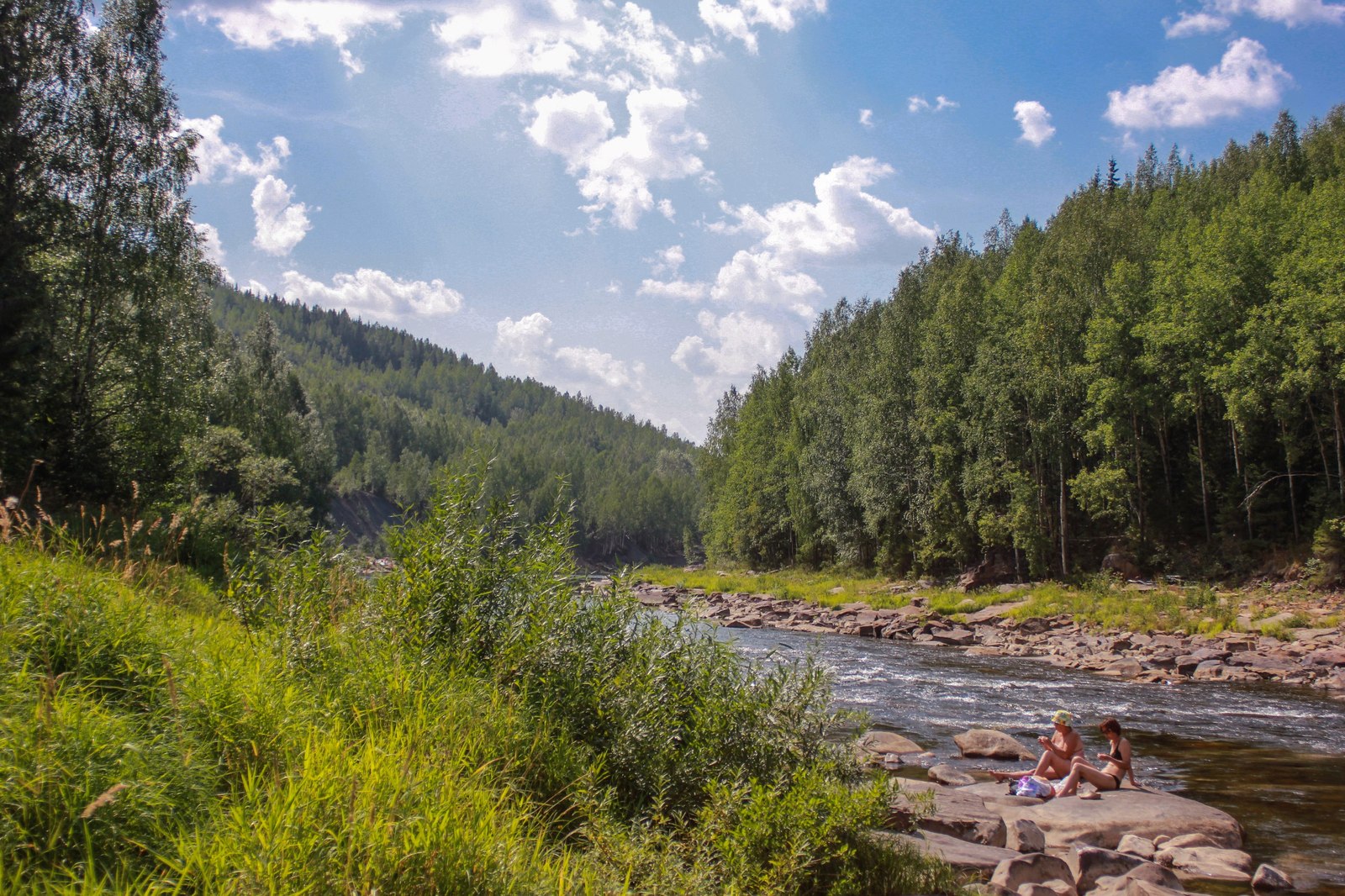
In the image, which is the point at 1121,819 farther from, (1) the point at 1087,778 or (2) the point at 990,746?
(2) the point at 990,746

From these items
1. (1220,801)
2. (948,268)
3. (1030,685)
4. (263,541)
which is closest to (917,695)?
(1030,685)

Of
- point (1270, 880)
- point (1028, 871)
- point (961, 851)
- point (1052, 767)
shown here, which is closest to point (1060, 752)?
point (1052, 767)

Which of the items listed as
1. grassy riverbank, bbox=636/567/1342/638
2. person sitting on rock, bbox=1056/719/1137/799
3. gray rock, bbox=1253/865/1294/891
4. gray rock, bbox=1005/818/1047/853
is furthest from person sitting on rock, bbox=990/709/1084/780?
grassy riverbank, bbox=636/567/1342/638

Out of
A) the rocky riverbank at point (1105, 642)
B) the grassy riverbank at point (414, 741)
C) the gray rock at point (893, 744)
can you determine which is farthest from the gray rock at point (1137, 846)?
the rocky riverbank at point (1105, 642)

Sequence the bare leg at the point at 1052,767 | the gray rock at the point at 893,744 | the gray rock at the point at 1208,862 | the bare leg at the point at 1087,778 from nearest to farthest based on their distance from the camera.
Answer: the gray rock at the point at 1208,862 → the bare leg at the point at 1087,778 → the bare leg at the point at 1052,767 → the gray rock at the point at 893,744

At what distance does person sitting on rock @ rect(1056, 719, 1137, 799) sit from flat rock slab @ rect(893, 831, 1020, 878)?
11.1 feet

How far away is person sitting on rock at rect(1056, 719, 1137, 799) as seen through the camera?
12117 mm

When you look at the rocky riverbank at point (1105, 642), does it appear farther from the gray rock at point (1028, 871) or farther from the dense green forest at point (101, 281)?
the dense green forest at point (101, 281)

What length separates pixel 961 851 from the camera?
8.95 metres

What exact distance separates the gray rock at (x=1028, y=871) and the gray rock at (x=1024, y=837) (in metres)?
1.03

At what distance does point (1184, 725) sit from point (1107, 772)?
6.72 meters

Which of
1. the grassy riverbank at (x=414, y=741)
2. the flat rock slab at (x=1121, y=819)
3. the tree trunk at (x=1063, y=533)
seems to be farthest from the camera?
the tree trunk at (x=1063, y=533)

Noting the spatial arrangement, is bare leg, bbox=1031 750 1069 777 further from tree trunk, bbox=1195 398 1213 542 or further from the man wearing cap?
tree trunk, bbox=1195 398 1213 542

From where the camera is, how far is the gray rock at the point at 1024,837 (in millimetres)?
9742
